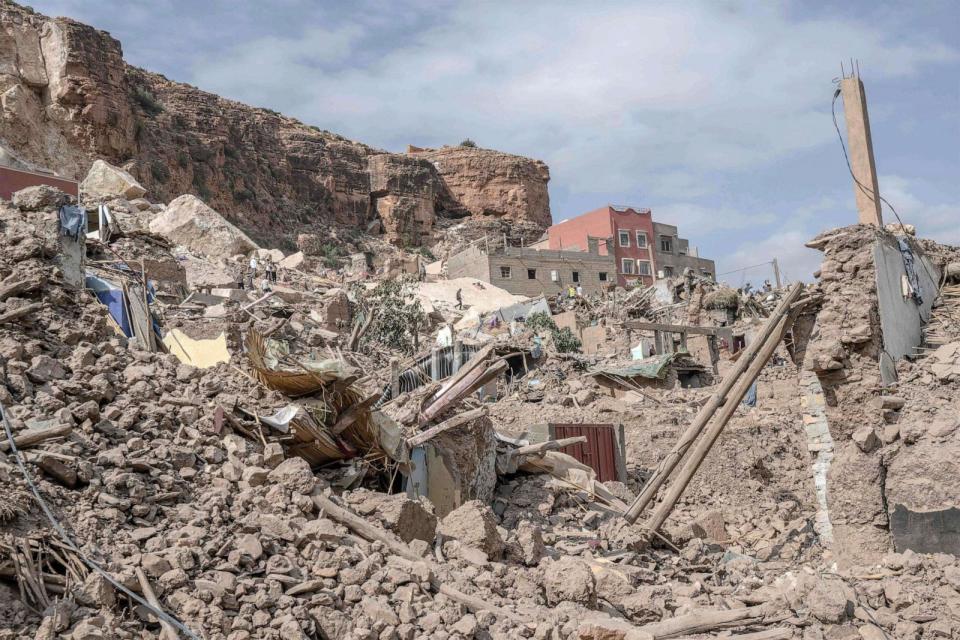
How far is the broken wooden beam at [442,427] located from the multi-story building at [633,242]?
116 feet

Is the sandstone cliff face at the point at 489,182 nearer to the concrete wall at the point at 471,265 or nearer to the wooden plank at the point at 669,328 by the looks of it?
the concrete wall at the point at 471,265

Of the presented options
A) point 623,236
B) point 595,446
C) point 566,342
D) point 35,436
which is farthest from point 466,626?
point 623,236

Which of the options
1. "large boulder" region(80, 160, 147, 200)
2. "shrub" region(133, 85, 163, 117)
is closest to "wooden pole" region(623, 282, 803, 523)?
"large boulder" region(80, 160, 147, 200)

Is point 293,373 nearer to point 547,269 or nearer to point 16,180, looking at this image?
point 16,180

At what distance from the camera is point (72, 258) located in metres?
8.54

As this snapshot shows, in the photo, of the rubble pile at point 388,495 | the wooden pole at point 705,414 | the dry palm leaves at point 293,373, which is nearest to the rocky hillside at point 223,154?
the rubble pile at point 388,495

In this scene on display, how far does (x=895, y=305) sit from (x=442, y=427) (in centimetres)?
445

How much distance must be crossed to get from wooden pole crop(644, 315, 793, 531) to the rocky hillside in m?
37.4

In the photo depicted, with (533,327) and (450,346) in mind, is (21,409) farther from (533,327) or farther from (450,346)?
(533,327)

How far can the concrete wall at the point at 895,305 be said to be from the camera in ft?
25.1

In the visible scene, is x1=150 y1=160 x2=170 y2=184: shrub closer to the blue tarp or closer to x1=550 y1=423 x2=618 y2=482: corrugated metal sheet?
x1=550 y1=423 x2=618 y2=482: corrugated metal sheet

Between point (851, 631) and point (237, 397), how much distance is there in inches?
197

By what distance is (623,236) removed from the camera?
45.7 metres

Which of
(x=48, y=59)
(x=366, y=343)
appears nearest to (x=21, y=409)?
(x=366, y=343)
